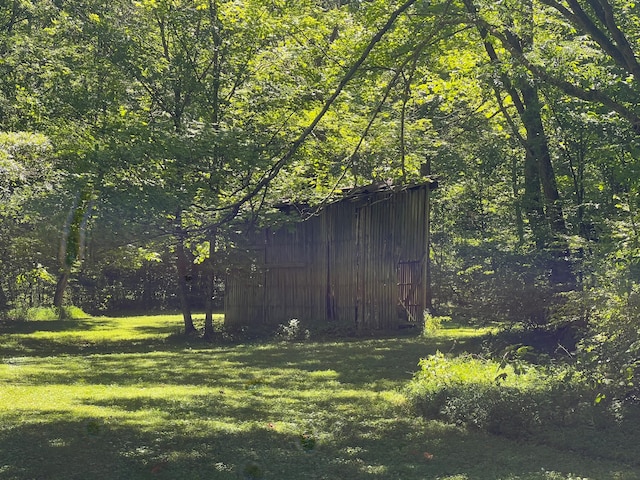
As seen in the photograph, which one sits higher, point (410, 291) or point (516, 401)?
point (410, 291)

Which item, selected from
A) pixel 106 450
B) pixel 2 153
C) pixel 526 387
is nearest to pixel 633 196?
pixel 526 387

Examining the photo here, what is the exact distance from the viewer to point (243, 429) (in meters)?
7.87

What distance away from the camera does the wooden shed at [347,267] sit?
64.4ft

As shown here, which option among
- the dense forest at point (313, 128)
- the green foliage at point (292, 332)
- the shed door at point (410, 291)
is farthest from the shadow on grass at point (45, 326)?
the shed door at point (410, 291)

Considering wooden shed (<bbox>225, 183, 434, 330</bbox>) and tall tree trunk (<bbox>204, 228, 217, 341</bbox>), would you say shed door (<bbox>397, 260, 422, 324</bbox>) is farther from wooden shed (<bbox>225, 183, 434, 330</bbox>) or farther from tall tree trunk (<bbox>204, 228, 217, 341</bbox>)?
tall tree trunk (<bbox>204, 228, 217, 341</bbox>)

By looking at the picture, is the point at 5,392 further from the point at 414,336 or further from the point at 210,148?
the point at 414,336

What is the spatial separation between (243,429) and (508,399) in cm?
306

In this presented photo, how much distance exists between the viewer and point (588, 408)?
791cm

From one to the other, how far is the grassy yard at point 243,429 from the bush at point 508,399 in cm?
27

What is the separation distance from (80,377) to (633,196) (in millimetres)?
9652

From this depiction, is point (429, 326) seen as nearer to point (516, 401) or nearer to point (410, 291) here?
point (410, 291)

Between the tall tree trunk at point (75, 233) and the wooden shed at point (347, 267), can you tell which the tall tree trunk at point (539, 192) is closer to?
the wooden shed at point (347, 267)

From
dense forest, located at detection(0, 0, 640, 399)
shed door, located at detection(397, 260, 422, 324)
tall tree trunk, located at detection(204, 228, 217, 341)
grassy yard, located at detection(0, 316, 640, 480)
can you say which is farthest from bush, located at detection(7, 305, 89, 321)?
shed door, located at detection(397, 260, 422, 324)

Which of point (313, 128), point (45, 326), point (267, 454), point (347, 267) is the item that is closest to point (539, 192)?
point (347, 267)
